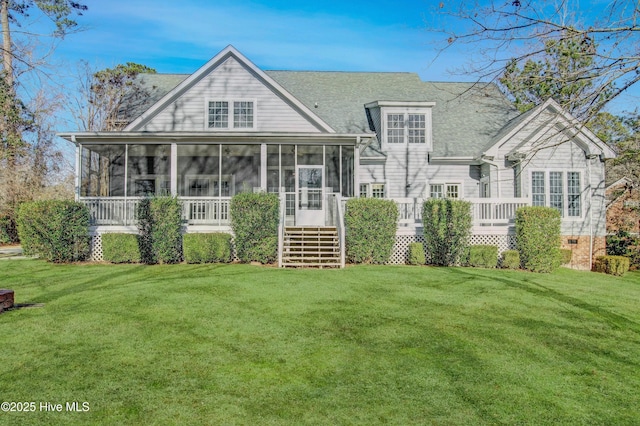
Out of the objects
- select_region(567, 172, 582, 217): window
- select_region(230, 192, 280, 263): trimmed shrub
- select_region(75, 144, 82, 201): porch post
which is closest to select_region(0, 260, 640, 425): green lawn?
select_region(230, 192, 280, 263): trimmed shrub

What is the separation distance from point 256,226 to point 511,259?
7.73 metres

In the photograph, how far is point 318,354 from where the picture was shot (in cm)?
531

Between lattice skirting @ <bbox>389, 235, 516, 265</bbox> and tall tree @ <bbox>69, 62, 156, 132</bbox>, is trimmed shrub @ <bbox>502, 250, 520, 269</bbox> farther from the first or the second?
tall tree @ <bbox>69, 62, 156, 132</bbox>

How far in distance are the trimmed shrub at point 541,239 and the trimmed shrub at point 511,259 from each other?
260mm

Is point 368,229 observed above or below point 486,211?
below

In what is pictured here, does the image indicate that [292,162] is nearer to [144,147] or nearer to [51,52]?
[144,147]

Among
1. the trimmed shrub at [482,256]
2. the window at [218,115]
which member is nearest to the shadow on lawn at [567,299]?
the trimmed shrub at [482,256]

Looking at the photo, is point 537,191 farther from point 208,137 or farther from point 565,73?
point 565,73

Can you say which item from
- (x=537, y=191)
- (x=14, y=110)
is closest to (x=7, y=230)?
(x=14, y=110)

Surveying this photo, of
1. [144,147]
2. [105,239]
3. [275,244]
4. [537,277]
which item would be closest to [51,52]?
[144,147]

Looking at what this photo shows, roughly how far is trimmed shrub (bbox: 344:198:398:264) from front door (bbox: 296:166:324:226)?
3345mm

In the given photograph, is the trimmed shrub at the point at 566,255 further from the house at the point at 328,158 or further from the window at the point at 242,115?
the window at the point at 242,115

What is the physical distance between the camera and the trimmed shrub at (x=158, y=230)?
13.2m

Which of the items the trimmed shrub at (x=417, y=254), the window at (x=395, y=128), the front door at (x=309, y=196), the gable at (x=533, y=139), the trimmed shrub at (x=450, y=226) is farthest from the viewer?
the window at (x=395, y=128)
